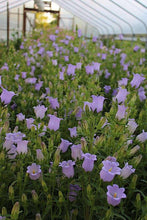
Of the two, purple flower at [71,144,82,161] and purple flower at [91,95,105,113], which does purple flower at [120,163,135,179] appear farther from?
purple flower at [91,95,105,113]

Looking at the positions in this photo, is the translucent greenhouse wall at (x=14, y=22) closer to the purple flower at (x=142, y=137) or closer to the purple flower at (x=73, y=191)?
the purple flower at (x=142, y=137)

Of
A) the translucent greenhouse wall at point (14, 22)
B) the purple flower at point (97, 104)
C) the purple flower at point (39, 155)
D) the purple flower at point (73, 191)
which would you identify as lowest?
the purple flower at point (73, 191)

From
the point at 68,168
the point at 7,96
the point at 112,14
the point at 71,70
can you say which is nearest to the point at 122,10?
the point at 112,14

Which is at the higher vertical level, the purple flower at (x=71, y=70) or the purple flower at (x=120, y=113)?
the purple flower at (x=71, y=70)

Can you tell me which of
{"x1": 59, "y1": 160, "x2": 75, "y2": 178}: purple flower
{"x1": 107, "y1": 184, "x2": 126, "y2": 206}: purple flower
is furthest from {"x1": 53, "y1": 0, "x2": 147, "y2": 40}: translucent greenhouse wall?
→ {"x1": 107, "y1": 184, "x2": 126, "y2": 206}: purple flower

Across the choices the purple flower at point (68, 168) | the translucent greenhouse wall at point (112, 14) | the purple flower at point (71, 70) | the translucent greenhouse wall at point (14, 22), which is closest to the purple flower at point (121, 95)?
the purple flower at point (68, 168)

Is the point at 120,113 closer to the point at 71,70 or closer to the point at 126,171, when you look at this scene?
the point at 126,171
